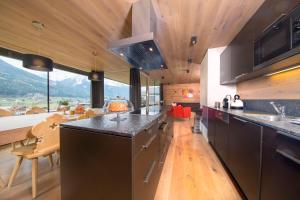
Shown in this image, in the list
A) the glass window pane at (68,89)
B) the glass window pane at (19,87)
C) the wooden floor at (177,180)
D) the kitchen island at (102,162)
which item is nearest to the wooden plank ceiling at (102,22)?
the glass window pane at (19,87)

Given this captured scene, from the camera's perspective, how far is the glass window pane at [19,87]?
3176 mm

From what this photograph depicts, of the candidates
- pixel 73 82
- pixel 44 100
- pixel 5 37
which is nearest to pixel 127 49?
pixel 5 37

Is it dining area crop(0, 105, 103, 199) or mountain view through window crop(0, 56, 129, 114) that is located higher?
mountain view through window crop(0, 56, 129, 114)

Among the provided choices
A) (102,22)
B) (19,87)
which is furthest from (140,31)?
(19,87)

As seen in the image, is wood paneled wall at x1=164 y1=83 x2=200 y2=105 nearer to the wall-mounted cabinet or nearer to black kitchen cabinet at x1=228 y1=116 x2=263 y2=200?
the wall-mounted cabinet

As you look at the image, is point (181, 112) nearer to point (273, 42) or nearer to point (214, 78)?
point (214, 78)

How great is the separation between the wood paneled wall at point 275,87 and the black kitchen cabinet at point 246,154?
74 centimetres

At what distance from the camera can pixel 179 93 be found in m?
10.6

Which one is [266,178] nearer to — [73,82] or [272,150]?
[272,150]

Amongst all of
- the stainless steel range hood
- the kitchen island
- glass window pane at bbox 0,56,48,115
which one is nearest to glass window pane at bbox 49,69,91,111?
glass window pane at bbox 0,56,48,115

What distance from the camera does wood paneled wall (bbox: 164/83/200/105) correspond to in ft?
33.1

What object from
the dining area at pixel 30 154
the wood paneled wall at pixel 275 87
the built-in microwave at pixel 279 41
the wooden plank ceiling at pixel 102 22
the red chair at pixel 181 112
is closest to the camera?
the built-in microwave at pixel 279 41

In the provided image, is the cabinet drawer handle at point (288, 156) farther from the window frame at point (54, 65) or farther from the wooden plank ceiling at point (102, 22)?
the window frame at point (54, 65)

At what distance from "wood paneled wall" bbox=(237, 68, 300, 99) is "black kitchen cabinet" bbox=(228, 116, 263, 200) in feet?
2.43
